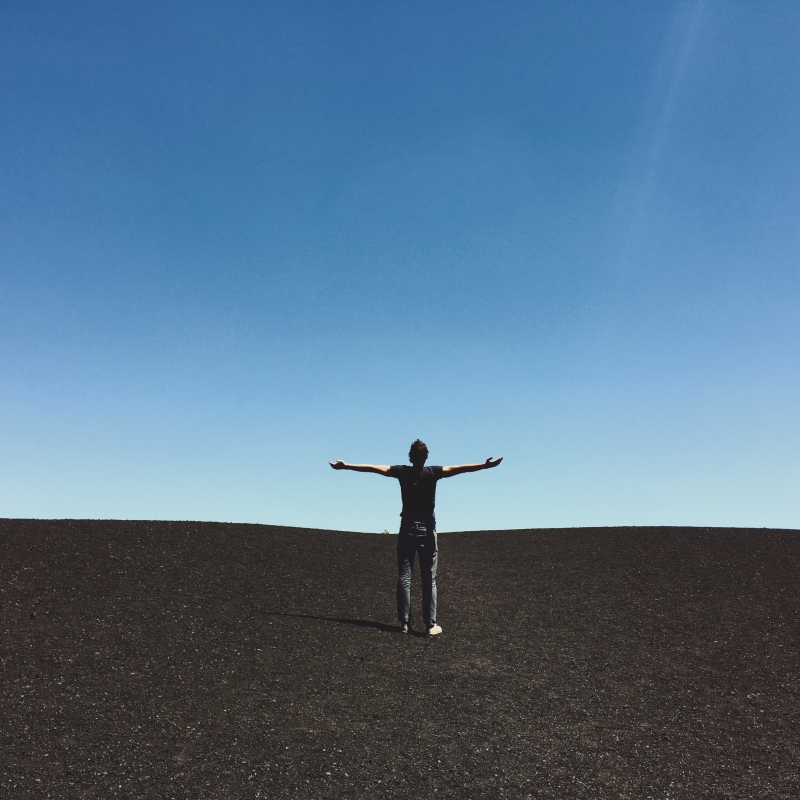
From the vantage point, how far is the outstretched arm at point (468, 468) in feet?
28.9

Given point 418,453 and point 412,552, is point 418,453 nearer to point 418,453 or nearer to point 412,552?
point 418,453

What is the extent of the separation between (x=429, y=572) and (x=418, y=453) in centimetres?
165

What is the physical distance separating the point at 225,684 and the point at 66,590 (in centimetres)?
490

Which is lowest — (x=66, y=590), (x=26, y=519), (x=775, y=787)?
(x=775, y=787)

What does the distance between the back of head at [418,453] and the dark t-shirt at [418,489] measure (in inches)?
3.4

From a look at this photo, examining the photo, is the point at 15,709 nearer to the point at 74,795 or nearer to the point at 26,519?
the point at 74,795

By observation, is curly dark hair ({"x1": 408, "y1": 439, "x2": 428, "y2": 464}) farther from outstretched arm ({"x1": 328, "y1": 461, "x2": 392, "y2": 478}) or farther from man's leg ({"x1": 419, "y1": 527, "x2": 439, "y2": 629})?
man's leg ({"x1": 419, "y1": 527, "x2": 439, "y2": 629})

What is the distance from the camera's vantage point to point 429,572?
30.3 feet

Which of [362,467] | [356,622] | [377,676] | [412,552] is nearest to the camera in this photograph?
[377,676]

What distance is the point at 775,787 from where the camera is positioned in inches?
216

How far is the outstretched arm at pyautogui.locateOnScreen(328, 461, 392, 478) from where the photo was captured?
8.81m

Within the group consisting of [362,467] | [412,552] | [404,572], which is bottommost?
[404,572]

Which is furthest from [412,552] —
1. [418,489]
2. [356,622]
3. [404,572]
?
[356,622]

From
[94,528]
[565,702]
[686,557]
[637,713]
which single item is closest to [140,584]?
[94,528]
